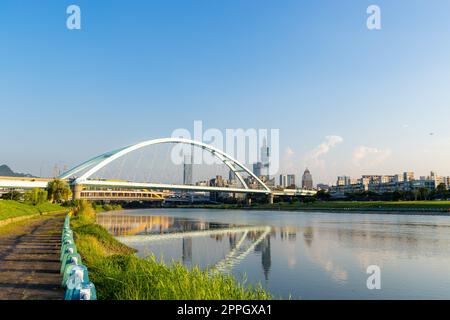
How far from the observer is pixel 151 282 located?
6.36m

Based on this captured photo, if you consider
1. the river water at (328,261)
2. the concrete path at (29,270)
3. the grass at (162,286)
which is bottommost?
the river water at (328,261)

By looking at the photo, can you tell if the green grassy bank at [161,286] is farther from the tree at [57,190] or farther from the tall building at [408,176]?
the tall building at [408,176]

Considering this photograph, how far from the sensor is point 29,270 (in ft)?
26.3

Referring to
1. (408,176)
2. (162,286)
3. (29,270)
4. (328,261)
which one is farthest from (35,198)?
(408,176)

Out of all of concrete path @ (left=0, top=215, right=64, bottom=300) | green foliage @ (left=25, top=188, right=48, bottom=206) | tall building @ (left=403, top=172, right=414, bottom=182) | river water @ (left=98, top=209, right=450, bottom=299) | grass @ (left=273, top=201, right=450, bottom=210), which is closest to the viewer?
concrete path @ (left=0, top=215, right=64, bottom=300)

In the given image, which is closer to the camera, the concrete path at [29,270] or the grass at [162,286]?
the grass at [162,286]

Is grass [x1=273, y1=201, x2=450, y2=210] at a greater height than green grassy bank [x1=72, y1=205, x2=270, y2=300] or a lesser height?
lesser

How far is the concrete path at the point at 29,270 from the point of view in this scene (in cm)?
621

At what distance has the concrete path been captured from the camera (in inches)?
245

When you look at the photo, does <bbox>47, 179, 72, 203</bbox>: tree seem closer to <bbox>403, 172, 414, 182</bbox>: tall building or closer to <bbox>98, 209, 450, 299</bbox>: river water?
<bbox>98, 209, 450, 299</bbox>: river water

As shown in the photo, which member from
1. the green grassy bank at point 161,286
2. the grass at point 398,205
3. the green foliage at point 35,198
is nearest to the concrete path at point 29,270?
the green grassy bank at point 161,286

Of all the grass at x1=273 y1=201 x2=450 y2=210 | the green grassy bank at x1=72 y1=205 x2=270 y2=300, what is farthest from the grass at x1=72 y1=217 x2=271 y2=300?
the grass at x1=273 y1=201 x2=450 y2=210

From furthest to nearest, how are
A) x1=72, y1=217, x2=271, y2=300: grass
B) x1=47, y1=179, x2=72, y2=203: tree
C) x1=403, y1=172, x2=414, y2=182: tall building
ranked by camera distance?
1. x1=403, y1=172, x2=414, y2=182: tall building
2. x1=47, y1=179, x2=72, y2=203: tree
3. x1=72, y1=217, x2=271, y2=300: grass
